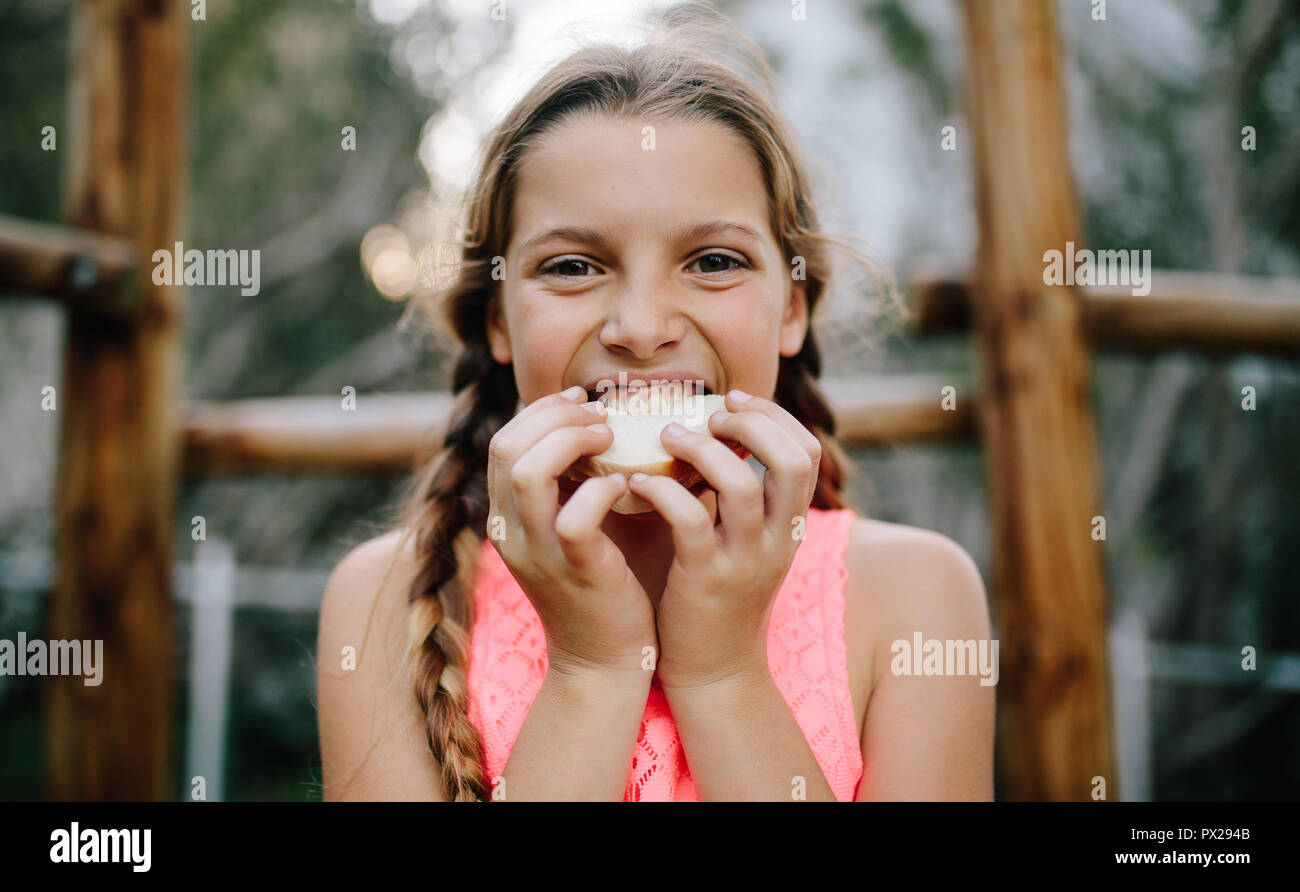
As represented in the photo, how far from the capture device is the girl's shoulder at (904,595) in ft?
5.06

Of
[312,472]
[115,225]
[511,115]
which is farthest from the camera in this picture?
[312,472]

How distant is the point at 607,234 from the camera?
140 cm

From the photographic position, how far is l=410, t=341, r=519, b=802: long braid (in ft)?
4.65

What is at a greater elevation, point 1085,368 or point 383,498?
point 383,498

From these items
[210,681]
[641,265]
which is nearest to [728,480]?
[641,265]

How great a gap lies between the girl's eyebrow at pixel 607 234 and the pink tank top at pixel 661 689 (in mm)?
595

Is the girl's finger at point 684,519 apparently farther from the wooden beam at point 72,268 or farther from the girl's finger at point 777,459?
the wooden beam at point 72,268

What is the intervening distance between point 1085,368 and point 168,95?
2892mm

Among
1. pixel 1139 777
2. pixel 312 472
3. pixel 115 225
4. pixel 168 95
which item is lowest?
pixel 1139 777

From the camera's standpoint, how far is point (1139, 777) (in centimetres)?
436

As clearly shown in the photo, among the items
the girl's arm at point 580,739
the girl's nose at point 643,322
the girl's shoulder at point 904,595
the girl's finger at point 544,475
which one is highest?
the girl's nose at point 643,322

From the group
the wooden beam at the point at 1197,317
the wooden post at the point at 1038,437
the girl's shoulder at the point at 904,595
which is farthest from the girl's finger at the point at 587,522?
the wooden beam at the point at 1197,317

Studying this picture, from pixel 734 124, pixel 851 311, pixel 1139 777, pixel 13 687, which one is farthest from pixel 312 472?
pixel 13 687
